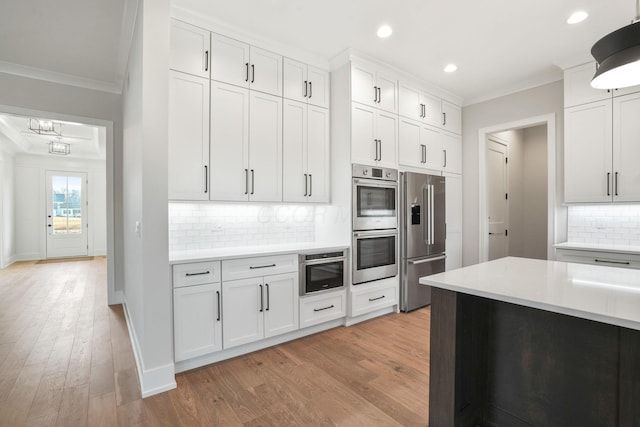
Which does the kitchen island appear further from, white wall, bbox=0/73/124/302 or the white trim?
the white trim

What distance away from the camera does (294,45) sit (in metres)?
3.28

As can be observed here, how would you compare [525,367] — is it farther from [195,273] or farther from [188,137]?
[188,137]

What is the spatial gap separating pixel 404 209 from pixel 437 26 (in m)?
1.96

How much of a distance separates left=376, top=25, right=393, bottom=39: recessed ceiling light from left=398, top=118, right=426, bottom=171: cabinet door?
1.11 meters

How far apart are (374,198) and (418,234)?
85cm

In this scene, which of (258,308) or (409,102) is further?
(409,102)

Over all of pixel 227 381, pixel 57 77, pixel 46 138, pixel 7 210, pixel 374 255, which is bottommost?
pixel 227 381

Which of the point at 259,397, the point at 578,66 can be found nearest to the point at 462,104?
the point at 578,66

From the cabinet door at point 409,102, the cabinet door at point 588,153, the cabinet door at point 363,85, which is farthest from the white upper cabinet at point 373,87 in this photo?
the cabinet door at point 588,153

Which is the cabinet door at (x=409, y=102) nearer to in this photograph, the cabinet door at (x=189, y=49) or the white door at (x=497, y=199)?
the white door at (x=497, y=199)

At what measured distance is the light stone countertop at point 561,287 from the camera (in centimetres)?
116

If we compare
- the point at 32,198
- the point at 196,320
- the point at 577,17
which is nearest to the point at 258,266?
the point at 196,320

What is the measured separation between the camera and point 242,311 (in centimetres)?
268

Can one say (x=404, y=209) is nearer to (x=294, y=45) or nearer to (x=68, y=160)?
(x=294, y=45)
